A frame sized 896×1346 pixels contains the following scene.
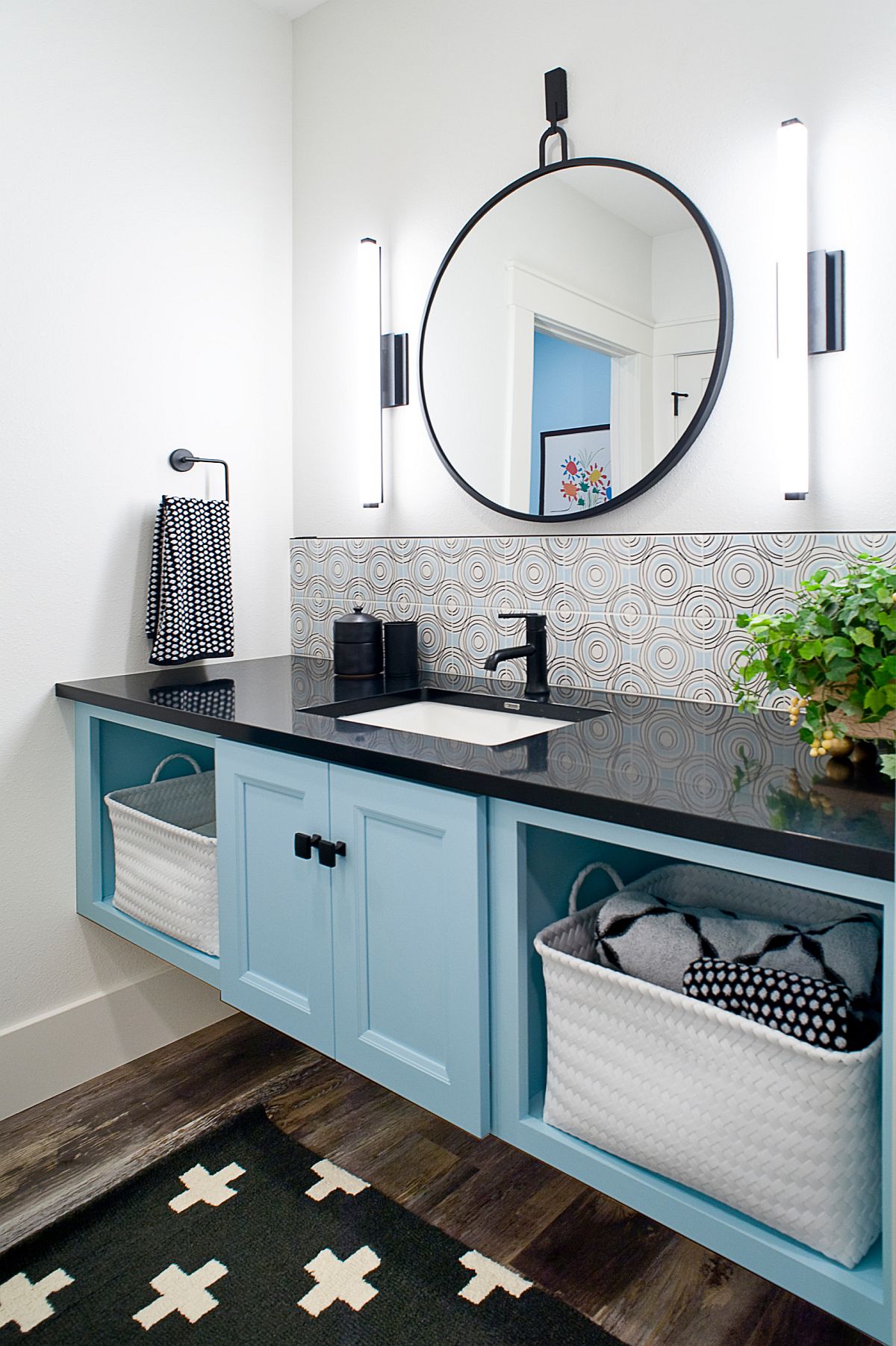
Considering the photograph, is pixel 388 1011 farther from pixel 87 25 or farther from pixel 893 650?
pixel 87 25

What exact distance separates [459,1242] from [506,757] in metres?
0.89

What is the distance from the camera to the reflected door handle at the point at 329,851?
1.41 metres

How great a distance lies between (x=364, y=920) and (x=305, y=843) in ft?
0.52

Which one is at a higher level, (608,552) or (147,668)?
(608,552)

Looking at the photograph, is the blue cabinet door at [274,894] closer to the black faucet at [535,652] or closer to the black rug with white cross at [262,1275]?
the black rug with white cross at [262,1275]

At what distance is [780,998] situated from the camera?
3.43ft

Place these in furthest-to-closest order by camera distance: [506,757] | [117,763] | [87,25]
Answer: [117,763], [87,25], [506,757]

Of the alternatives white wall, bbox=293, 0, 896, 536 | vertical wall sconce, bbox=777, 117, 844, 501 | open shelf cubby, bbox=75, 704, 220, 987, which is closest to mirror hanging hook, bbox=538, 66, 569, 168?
white wall, bbox=293, 0, 896, 536

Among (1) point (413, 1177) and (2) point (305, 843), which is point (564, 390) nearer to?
(2) point (305, 843)

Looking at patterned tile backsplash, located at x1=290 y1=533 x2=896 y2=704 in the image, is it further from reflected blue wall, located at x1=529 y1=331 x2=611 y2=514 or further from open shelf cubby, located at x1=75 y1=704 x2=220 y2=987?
open shelf cubby, located at x1=75 y1=704 x2=220 y2=987

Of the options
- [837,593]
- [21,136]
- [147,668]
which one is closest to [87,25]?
[21,136]

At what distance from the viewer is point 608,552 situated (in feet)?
5.83

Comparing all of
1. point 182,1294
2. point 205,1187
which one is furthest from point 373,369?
point 182,1294

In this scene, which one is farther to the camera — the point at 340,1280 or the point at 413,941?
the point at 340,1280
